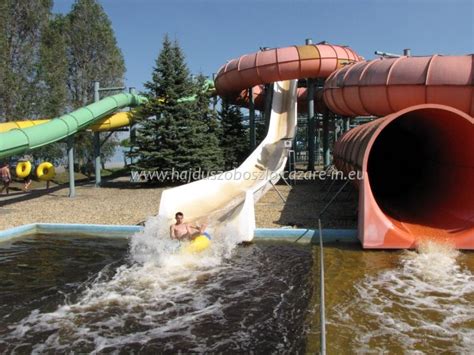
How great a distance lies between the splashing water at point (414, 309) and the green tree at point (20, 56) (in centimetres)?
2144

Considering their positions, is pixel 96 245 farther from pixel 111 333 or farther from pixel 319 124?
pixel 319 124

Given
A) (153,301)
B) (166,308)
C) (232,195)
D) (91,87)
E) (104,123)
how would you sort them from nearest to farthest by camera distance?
(166,308), (153,301), (232,195), (104,123), (91,87)

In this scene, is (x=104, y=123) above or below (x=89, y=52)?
below

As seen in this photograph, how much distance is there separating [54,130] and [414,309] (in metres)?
11.1

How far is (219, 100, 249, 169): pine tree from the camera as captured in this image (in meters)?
19.3

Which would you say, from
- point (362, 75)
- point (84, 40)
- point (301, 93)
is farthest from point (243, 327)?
point (84, 40)

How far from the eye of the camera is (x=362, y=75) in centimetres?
1045

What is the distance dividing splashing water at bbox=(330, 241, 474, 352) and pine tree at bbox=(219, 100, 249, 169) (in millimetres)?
13167

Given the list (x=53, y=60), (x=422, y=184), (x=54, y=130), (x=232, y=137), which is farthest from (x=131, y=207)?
(x=53, y=60)

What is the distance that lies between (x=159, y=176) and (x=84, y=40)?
16.0m

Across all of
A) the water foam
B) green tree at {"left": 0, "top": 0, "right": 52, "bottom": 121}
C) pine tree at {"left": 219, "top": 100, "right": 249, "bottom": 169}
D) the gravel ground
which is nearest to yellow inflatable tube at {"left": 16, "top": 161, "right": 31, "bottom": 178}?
the gravel ground

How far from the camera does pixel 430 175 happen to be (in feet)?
33.6

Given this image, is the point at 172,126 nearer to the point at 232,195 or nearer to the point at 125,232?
the point at 232,195

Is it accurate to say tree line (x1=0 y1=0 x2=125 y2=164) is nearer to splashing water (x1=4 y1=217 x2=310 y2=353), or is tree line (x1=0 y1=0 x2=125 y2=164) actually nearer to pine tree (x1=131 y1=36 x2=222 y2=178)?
pine tree (x1=131 y1=36 x2=222 y2=178)
